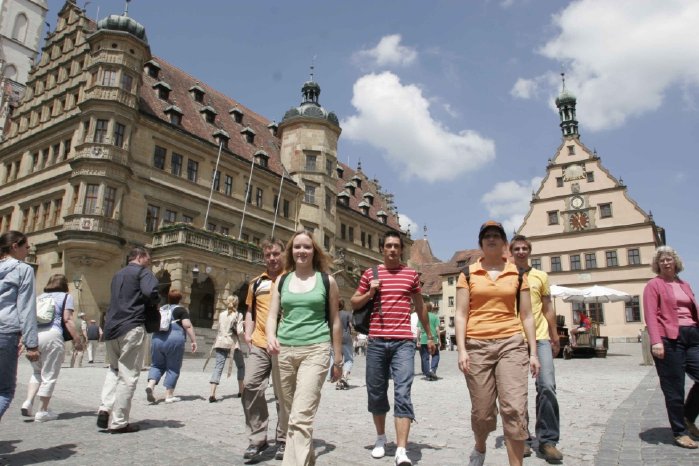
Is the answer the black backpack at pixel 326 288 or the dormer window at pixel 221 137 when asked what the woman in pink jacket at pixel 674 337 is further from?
the dormer window at pixel 221 137

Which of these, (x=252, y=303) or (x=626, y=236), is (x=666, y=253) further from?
(x=626, y=236)

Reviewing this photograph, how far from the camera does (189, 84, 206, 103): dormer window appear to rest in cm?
3531

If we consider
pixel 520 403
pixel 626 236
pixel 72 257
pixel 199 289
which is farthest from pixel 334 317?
pixel 626 236

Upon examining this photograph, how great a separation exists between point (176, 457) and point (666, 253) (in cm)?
569

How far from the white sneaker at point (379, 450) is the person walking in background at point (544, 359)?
1.38 m

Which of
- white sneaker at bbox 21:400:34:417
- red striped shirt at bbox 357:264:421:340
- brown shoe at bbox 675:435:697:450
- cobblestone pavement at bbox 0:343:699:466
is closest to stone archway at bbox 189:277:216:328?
cobblestone pavement at bbox 0:343:699:466

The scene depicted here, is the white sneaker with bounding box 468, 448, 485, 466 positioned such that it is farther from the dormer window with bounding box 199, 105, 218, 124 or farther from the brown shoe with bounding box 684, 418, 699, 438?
the dormer window with bounding box 199, 105, 218, 124

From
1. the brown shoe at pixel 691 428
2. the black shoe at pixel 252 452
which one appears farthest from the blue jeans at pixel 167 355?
the brown shoe at pixel 691 428

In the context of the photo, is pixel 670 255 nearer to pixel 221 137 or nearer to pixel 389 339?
pixel 389 339

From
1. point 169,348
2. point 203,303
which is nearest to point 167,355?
point 169,348

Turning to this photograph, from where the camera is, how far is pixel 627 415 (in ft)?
23.2

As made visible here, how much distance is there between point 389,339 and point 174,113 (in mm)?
29007

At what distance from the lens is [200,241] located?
2698cm

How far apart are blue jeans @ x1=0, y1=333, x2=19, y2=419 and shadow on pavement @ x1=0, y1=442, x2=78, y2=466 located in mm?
455
